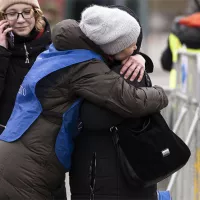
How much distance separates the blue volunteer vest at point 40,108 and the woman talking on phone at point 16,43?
0.72m

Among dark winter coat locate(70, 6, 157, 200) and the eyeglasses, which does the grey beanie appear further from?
the eyeglasses

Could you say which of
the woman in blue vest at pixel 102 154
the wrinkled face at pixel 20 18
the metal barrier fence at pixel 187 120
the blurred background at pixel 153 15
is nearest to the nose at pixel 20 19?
the wrinkled face at pixel 20 18

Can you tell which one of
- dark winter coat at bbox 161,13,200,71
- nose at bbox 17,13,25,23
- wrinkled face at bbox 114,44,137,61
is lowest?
dark winter coat at bbox 161,13,200,71

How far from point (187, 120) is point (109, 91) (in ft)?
8.35

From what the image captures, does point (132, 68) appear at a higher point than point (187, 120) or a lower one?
higher

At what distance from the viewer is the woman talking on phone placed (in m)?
4.15

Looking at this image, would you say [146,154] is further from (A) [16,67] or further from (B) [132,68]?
(A) [16,67]

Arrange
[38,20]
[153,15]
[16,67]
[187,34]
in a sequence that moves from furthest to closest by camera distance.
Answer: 1. [153,15]
2. [187,34]
3. [38,20]
4. [16,67]

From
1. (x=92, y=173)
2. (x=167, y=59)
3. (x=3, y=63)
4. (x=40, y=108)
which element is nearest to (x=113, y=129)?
(x=92, y=173)

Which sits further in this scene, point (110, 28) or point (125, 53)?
point (125, 53)

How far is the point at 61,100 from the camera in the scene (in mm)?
3322

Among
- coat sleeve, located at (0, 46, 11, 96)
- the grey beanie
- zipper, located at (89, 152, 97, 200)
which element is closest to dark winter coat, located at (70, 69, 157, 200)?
zipper, located at (89, 152, 97, 200)

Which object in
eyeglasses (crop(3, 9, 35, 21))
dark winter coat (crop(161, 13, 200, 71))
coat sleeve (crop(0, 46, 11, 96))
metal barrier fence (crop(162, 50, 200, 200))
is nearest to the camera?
coat sleeve (crop(0, 46, 11, 96))

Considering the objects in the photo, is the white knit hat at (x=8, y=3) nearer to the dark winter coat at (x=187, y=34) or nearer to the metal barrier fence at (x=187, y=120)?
the metal barrier fence at (x=187, y=120)
